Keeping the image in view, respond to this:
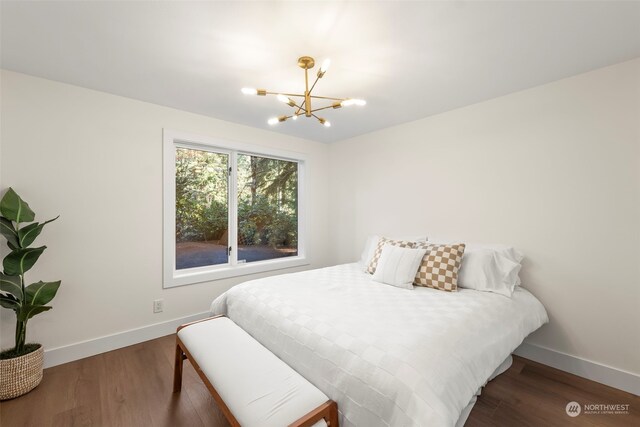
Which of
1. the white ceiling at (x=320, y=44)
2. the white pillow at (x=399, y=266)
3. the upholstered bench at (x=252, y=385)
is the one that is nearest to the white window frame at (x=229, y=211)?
the white ceiling at (x=320, y=44)

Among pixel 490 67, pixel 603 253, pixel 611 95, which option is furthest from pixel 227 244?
pixel 611 95

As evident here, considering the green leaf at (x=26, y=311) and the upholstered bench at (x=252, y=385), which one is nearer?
the upholstered bench at (x=252, y=385)

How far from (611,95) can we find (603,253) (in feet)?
3.81

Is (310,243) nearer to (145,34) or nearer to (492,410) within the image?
(492,410)

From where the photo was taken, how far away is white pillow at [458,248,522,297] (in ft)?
7.02

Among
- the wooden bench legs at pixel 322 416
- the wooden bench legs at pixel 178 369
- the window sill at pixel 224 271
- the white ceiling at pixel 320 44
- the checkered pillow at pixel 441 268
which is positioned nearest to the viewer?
the wooden bench legs at pixel 322 416

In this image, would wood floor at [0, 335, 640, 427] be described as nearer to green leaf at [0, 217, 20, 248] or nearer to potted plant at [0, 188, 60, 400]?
potted plant at [0, 188, 60, 400]

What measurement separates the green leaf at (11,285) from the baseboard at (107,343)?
0.64 m

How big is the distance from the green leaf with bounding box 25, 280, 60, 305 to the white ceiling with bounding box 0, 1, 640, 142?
5.21ft

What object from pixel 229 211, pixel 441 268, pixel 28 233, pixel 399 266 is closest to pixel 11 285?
pixel 28 233

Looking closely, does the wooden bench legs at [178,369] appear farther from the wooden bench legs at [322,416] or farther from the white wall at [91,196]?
the wooden bench legs at [322,416]

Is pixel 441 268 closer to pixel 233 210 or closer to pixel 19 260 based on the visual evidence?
pixel 233 210

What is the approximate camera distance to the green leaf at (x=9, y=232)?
A: 1.79 meters

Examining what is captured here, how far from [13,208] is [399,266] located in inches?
113
